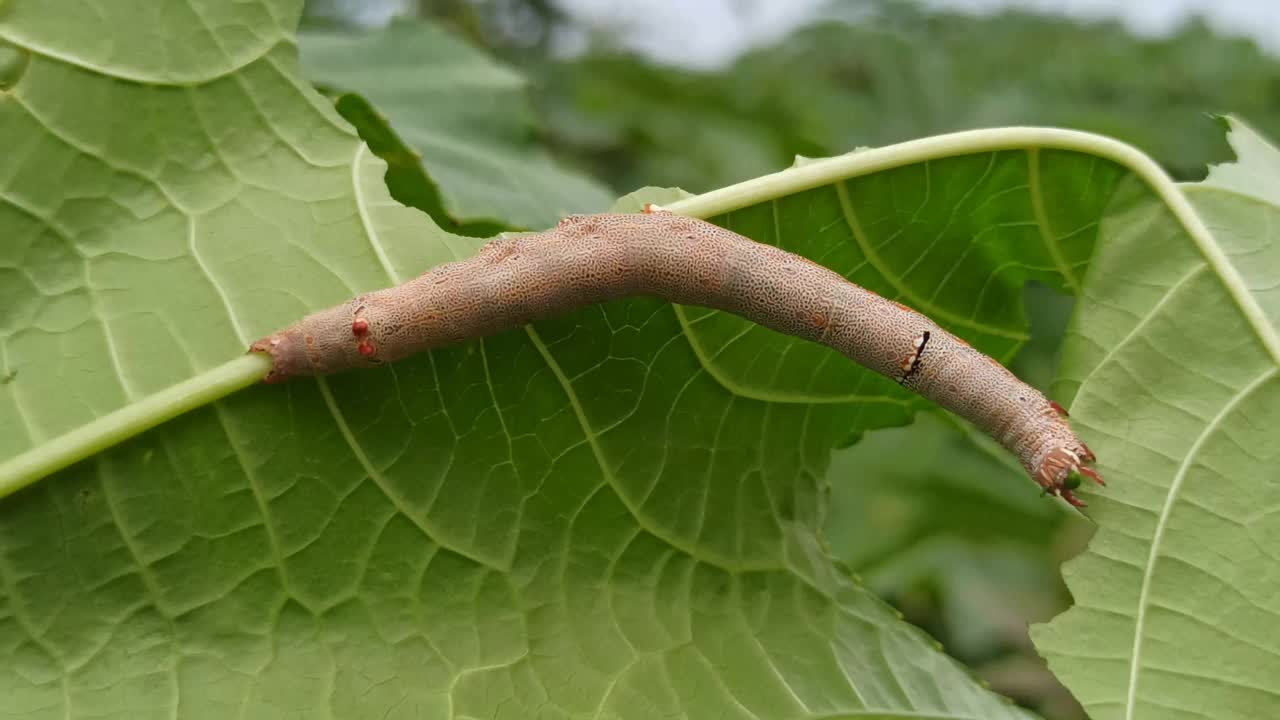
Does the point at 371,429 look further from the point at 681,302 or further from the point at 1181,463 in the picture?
the point at 1181,463

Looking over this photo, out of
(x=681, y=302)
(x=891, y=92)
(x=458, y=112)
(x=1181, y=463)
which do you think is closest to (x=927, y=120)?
(x=891, y=92)

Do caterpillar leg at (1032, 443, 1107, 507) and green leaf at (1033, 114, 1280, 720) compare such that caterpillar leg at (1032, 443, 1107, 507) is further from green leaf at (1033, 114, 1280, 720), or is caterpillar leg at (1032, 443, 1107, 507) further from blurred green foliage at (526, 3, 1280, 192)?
blurred green foliage at (526, 3, 1280, 192)

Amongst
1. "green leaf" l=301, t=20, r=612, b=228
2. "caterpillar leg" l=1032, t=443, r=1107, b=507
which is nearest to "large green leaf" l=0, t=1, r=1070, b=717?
"caterpillar leg" l=1032, t=443, r=1107, b=507

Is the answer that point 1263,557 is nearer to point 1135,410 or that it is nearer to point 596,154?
point 1135,410

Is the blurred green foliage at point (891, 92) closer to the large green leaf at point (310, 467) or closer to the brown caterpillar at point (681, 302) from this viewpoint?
the brown caterpillar at point (681, 302)

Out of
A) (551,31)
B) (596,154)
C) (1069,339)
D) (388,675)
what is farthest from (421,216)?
(551,31)
